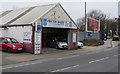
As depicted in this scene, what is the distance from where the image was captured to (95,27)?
48.1 meters

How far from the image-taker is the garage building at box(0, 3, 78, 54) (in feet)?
61.0

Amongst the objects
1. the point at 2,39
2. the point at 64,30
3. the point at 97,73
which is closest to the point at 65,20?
the point at 64,30

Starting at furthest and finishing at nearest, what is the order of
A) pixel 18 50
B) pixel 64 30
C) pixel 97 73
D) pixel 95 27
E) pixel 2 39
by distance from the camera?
1. pixel 95 27
2. pixel 64 30
3. pixel 2 39
4. pixel 18 50
5. pixel 97 73

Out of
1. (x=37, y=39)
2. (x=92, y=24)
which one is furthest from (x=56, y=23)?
(x=92, y=24)

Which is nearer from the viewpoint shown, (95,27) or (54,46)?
(54,46)

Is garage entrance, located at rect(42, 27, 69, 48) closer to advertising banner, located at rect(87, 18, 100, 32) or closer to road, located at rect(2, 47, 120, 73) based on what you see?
road, located at rect(2, 47, 120, 73)

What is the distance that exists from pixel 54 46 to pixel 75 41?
3.05m

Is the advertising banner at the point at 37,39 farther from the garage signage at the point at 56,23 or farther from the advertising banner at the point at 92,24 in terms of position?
the advertising banner at the point at 92,24

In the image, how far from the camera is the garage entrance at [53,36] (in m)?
24.3

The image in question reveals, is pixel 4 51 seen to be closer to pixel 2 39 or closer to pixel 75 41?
pixel 2 39

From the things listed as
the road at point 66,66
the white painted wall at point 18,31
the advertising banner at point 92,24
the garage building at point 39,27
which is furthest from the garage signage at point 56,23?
the advertising banner at point 92,24

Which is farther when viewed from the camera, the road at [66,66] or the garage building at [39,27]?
the garage building at [39,27]

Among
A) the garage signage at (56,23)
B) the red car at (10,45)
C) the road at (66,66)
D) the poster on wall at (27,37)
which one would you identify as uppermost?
the garage signage at (56,23)

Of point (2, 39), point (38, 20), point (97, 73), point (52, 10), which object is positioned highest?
point (52, 10)
